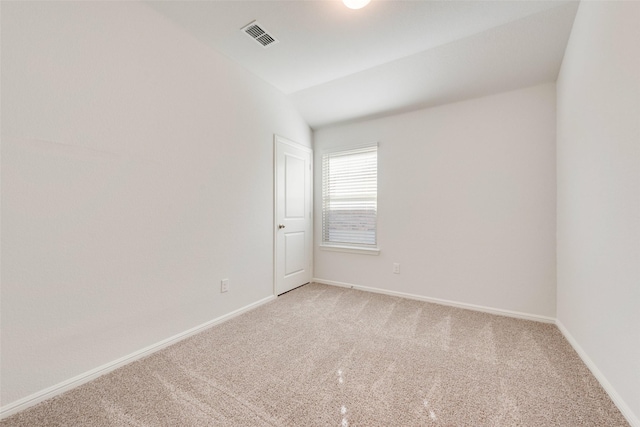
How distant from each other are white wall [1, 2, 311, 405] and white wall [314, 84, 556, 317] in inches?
75.7

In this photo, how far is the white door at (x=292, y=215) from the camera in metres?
3.21

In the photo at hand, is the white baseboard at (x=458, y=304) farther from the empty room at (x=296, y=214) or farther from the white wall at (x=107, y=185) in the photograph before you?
the white wall at (x=107, y=185)

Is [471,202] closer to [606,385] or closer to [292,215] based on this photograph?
Answer: [606,385]

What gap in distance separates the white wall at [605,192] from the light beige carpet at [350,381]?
0.26 m

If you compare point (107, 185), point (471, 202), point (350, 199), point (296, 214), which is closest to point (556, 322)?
point (471, 202)

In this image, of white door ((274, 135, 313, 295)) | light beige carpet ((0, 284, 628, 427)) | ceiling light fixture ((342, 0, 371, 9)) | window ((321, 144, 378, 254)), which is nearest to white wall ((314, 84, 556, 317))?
window ((321, 144, 378, 254))

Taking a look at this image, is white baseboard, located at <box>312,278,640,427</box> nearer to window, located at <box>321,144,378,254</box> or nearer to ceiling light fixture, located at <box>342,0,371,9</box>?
window, located at <box>321,144,378,254</box>

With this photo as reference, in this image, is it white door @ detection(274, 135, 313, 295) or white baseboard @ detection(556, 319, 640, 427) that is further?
white door @ detection(274, 135, 313, 295)

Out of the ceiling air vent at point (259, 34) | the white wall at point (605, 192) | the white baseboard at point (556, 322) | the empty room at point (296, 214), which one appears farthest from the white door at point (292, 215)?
the white wall at point (605, 192)

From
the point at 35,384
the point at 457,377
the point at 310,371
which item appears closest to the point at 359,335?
the point at 310,371

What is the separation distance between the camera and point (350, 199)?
3.61 m

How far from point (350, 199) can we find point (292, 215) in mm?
856

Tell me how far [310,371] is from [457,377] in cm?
95

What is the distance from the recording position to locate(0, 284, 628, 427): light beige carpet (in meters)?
1.31
